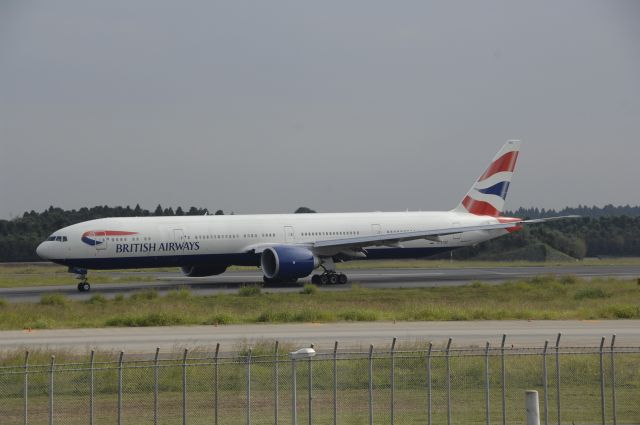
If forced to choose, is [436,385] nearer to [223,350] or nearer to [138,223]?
[223,350]

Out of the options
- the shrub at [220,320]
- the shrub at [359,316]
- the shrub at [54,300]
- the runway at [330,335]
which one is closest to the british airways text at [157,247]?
the shrub at [54,300]

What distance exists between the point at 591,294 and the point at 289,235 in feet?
57.1

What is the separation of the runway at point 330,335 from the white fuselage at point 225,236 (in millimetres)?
17294

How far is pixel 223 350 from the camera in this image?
89.8 ft

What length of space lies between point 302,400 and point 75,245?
32080mm

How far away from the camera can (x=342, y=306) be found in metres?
41.9

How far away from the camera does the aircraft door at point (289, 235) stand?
5656cm

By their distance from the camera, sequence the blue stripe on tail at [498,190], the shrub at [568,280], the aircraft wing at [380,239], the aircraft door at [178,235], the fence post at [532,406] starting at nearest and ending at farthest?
the fence post at [532,406] < the aircraft door at [178,235] < the shrub at [568,280] < the aircraft wing at [380,239] < the blue stripe on tail at [498,190]

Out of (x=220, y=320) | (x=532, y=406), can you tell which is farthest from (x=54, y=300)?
(x=532, y=406)

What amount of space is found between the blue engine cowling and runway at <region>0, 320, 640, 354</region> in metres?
16.5

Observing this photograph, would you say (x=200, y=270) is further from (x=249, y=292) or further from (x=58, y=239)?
(x=249, y=292)

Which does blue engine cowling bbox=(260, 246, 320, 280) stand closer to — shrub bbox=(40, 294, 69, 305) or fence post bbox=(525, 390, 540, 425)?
shrub bbox=(40, 294, 69, 305)

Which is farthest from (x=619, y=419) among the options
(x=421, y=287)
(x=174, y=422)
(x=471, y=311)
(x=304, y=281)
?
(x=304, y=281)

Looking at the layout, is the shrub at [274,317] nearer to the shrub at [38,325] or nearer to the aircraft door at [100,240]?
the shrub at [38,325]
